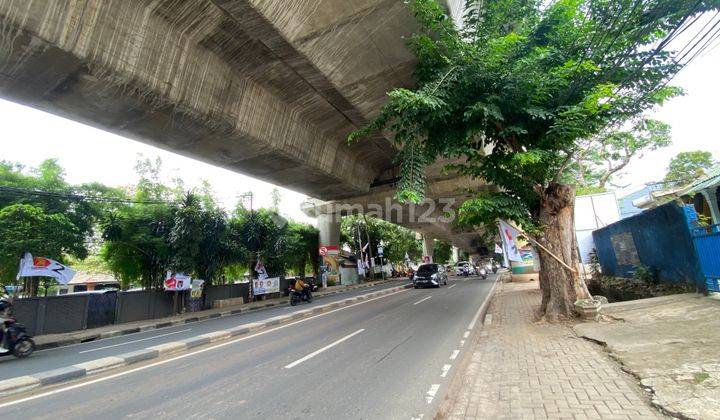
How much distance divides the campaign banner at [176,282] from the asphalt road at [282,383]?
9.14 m

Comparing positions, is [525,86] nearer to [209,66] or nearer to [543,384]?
[543,384]

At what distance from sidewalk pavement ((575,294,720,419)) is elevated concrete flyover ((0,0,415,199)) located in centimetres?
796

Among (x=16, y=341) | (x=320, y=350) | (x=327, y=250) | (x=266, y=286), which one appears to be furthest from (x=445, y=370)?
(x=327, y=250)

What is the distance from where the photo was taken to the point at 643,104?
8.84m

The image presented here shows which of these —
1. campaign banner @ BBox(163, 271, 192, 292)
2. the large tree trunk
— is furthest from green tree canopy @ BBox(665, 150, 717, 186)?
campaign banner @ BBox(163, 271, 192, 292)

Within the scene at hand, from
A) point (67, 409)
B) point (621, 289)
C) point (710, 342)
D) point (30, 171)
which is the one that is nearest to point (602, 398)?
point (710, 342)

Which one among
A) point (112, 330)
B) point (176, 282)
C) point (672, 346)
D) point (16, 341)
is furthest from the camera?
point (176, 282)

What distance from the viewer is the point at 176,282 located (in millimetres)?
16641

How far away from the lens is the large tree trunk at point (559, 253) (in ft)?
28.7

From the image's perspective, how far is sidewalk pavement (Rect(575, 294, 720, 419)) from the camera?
3.50m

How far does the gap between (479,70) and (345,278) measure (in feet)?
99.1

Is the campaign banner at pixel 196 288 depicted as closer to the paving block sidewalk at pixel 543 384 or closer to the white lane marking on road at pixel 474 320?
the white lane marking on road at pixel 474 320

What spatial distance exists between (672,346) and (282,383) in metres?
5.68

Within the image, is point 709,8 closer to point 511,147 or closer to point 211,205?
point 511,147
